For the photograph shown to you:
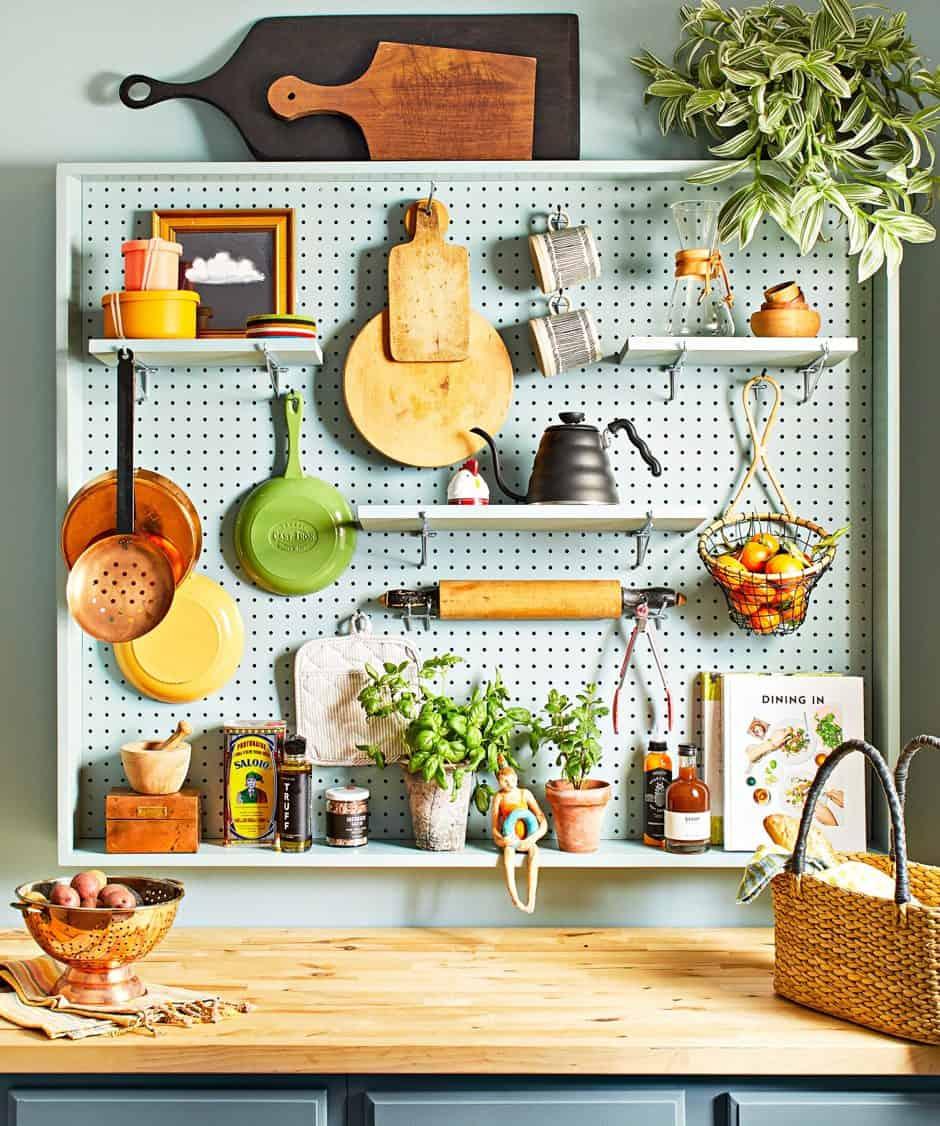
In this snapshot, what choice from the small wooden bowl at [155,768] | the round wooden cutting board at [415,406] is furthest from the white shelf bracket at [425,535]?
the small wooden bowl at [155,768]

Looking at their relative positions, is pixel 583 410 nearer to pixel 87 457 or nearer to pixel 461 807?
pixel 461 807

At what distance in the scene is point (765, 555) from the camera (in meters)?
1.92

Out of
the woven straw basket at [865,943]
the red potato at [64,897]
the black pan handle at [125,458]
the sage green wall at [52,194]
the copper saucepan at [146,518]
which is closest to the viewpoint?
the woven straw basket at [865,943]

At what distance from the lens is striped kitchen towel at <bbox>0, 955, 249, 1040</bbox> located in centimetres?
155

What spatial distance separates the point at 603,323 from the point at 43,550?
1082 millimetres

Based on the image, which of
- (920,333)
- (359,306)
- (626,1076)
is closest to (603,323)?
(359,306)

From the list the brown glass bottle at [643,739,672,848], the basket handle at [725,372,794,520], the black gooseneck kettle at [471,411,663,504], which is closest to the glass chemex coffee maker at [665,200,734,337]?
the basket handle at [725,372,794,520]

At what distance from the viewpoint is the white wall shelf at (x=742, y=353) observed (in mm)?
1890

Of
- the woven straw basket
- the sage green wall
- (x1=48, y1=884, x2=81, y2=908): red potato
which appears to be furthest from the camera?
the sage green wall

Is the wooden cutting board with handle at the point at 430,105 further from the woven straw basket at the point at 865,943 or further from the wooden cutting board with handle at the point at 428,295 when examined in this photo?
the woven straw basket at the point at 865,943

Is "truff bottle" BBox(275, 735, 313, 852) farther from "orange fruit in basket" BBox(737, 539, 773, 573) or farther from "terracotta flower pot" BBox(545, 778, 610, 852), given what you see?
"orange fruit in basket" BBox(737, 539, 773, 573)

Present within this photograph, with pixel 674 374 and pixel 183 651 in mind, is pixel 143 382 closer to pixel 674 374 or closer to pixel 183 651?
pixel 183 651

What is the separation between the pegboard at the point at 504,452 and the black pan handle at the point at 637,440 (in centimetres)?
9

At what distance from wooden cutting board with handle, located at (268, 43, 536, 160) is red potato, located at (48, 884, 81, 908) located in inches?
51.2
